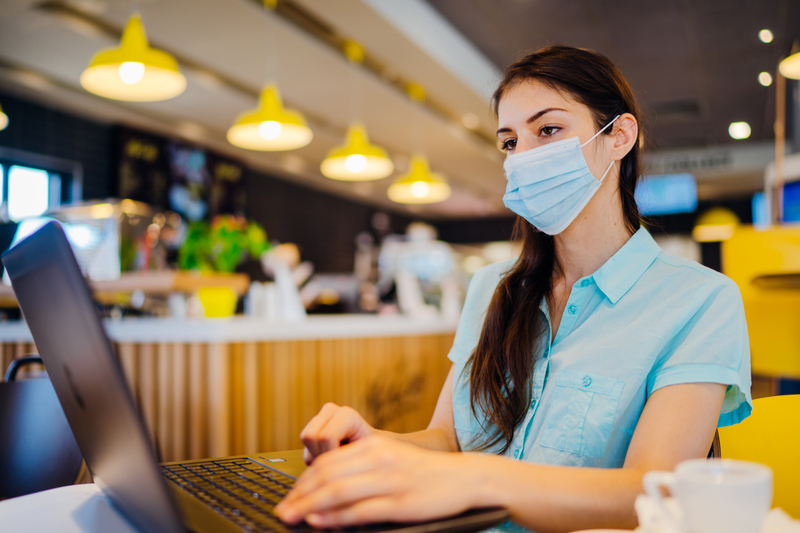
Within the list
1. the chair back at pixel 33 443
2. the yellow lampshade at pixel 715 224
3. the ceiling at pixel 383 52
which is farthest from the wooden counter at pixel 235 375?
the yellow lampshade at pixel 715 224

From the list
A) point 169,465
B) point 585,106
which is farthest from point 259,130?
point 169,465

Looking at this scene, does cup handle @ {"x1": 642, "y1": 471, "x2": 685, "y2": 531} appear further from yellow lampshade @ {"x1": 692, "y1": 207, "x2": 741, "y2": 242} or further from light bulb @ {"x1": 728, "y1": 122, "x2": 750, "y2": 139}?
yellow lampshade @ {"x1": 692, "y1": 207, "x2": 741, "y2": 242}

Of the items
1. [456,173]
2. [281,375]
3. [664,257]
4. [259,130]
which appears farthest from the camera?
[456,173]

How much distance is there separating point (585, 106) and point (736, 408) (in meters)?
0.57

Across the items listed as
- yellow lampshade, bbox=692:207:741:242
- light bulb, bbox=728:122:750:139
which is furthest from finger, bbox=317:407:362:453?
yellow lampshade, bbox=692:207:741:242

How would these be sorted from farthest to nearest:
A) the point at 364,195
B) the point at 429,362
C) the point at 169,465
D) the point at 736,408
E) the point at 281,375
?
the point at 364,195, the point at 429,362, the point at 281,375, the point at 736,408, the point at 169,465

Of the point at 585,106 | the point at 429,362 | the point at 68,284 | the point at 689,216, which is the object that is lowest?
the point at 429,362

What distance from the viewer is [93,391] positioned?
546mm

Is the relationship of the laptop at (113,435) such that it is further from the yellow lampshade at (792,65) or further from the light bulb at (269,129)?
the yellow lampshade at (792,65)

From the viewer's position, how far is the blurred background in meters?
2.74

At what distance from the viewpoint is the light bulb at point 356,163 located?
14.2ft

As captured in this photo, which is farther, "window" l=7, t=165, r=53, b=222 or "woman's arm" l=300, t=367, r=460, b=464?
"window" l=7, t=165, r=53, b=222

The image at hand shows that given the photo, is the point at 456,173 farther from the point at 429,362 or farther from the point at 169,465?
the point at 169,465

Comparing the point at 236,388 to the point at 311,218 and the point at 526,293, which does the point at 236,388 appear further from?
the point at 311,218
